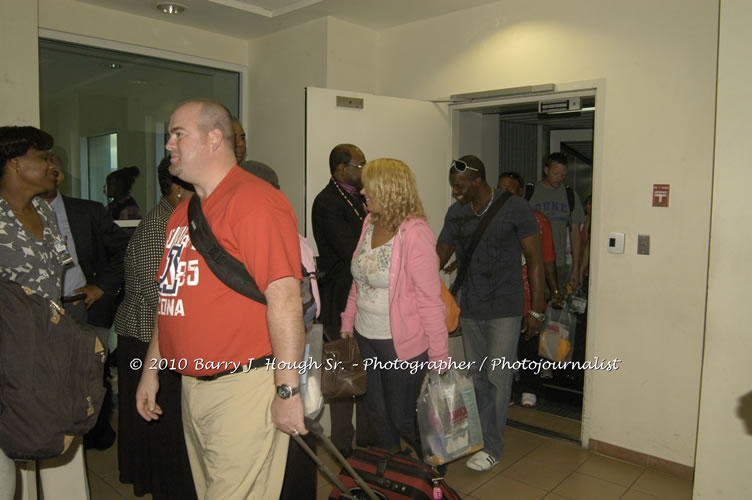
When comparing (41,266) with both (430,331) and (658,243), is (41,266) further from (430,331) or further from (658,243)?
(658,243)

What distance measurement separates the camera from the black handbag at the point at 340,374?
241 cm

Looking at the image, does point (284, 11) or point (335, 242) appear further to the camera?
point (284, 11)

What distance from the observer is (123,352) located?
2.60 m

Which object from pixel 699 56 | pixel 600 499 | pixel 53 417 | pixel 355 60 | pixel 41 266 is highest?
pixel 355 60

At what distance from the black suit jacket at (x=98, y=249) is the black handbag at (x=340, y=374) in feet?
4.25

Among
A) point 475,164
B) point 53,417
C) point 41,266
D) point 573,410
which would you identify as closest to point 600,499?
point 573,410

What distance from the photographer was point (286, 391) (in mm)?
1561

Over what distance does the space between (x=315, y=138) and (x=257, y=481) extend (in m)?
2.35

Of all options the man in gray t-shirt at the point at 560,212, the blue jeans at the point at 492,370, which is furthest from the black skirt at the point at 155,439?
the man in gray t-shirt at the point at 560,212

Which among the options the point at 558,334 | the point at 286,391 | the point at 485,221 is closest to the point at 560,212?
the point at 558,334

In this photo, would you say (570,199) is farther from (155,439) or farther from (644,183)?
(155,439)

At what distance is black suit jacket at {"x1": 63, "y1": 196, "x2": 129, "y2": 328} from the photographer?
2.95 m

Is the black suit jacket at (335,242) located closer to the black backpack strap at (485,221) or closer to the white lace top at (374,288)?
the white lace top at (374,288)

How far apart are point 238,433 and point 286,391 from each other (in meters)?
0.22
